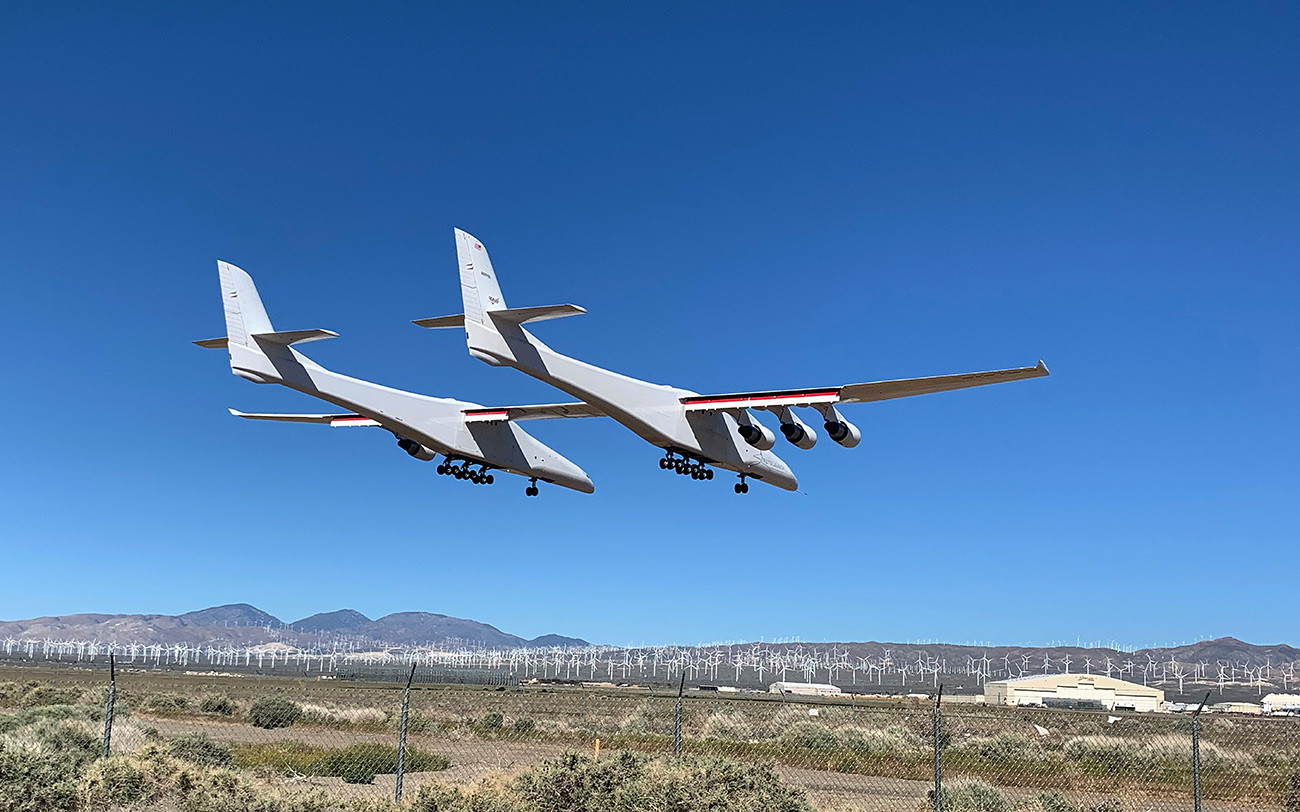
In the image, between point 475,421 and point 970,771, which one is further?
point 475,421

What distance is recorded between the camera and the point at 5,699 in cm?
3456

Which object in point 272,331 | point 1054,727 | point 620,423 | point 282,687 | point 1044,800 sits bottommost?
point 1054,727

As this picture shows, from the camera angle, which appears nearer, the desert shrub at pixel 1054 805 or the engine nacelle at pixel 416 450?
the desert shrub at pixel 1054 805

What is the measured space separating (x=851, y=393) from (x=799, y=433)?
2327 millimetres

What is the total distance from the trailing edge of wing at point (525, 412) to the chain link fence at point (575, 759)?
7684 mm

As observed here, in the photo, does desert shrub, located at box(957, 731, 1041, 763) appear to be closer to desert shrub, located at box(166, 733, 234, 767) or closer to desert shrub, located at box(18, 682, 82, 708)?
desert shrub, located at box(166, 733, 234, 767)

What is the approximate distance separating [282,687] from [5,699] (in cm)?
2781

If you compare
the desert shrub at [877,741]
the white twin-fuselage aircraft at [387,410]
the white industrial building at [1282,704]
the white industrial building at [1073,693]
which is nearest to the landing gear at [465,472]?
the white twin-fuselage aircraft at [387,410]

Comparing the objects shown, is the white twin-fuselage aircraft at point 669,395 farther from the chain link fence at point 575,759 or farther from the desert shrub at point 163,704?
the desert shrub at point 163,704

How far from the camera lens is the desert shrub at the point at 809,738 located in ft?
80.2

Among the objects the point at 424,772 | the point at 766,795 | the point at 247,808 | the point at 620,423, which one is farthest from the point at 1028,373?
the point at 247,808

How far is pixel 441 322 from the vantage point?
2352 centimetres

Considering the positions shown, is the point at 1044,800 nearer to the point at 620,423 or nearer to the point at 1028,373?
the point at 1028,373

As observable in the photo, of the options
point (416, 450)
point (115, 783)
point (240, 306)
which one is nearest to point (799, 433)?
point (416, 450)
